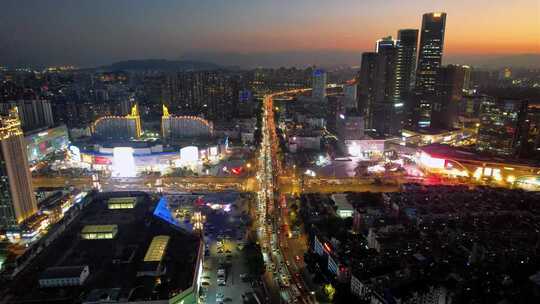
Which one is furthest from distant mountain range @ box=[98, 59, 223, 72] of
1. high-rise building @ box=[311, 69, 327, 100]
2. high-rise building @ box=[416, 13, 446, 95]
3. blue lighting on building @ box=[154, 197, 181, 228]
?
blue lighting on building @ box=[154, 197, 181, 228]

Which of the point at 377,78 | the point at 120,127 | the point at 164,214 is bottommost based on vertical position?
the point at 164,214

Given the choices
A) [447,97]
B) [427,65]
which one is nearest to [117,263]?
[447,97]

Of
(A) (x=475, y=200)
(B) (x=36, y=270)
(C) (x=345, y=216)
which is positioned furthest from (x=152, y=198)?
(A) (x=475, y=200)

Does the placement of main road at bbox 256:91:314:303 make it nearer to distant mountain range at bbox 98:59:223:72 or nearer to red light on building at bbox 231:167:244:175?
red light on building at bbox 231:167:244:175

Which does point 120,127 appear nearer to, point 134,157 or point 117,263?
point 134,157

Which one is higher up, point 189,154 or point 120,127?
point 120,127

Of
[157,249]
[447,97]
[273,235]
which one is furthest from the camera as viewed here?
[447,97]
